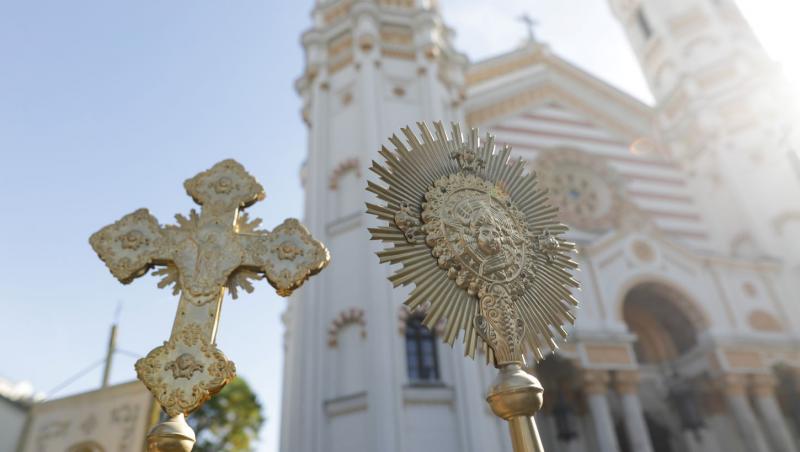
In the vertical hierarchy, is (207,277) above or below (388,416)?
below

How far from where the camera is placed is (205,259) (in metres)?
3.46

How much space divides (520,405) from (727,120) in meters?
16.6

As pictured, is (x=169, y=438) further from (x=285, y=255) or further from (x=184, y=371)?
(x=285, y=255)

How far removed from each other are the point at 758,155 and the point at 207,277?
54.3 ft

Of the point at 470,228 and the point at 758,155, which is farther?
the point at 758,155

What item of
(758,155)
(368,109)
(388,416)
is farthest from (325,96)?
(758,155)

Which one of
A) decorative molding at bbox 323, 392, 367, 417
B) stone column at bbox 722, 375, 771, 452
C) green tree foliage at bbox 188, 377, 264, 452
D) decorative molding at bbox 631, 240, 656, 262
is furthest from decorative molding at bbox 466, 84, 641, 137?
green tree foliage at bbox 188, 377, 264, 452

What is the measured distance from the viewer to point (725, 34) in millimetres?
17984

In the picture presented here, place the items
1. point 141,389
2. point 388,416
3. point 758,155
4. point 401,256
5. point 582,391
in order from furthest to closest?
point 758,155 < point 582,391 < point 388,416 < point 141,389 < point 401,256

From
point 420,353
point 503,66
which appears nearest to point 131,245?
point 420,353

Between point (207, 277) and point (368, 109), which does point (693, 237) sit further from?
point (207, 277)

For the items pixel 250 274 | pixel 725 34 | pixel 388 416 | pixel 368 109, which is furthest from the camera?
pixel 725 34

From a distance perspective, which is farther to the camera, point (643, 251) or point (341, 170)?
point (643, 251)

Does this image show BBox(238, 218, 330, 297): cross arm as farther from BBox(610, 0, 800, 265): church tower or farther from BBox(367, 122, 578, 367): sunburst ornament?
BBox(610, 0, 800, 265): church tower
